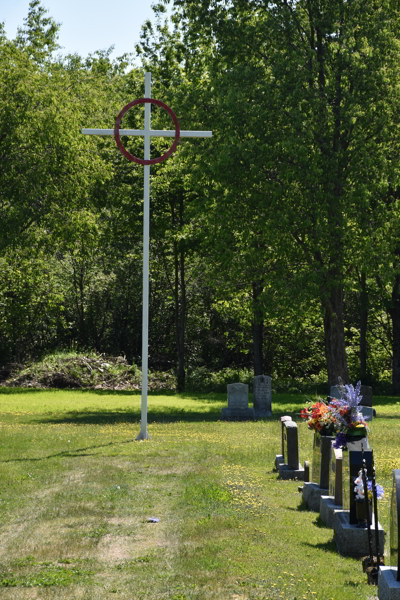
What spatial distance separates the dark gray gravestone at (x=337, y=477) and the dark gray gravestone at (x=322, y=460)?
60 cm

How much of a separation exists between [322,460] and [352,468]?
1.96 metres

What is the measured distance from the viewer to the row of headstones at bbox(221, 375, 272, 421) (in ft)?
84.7

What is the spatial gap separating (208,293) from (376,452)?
2962 cm

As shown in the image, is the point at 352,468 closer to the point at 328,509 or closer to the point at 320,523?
the point at 328,509

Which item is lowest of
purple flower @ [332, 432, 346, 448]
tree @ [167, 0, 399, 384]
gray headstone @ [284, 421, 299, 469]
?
gray headstone @ [284, 421, 299, 469]

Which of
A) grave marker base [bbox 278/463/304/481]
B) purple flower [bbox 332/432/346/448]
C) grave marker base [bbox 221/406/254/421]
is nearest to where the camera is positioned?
purple flower [bbox 332/432/346/448]

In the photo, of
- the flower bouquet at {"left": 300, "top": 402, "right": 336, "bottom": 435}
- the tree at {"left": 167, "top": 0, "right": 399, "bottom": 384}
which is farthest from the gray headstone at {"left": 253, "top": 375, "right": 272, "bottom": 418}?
the flower bouquet at {"left": 300, "top": 402, "right": 336, "bottom": 435}

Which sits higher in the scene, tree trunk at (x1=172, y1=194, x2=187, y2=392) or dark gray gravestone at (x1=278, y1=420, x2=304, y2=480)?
tree trunk at (x1=172, y1=194, x2=187, y2=392)

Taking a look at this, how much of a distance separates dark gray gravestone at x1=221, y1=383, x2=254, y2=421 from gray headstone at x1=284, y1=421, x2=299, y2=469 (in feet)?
38.6

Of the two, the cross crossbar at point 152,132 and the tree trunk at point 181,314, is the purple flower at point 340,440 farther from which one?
the tree trunk at point 181,314

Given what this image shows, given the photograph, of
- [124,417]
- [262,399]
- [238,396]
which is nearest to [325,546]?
[238,396]

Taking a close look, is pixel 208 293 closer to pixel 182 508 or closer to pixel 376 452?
pixel 376 452

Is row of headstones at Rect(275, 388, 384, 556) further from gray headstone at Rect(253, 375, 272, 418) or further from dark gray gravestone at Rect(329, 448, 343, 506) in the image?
gray headstone at Rect(253, 375, 272, 418)

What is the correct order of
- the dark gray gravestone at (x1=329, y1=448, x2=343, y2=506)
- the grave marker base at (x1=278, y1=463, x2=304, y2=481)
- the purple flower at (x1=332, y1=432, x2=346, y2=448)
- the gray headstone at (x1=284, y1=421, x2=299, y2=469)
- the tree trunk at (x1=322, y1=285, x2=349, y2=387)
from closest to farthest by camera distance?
the purple flower at (x1=332, y1=432, x2=346, y2=448), the dark gray gravestone at (x1=329, y1=448, x2=343, y2=506), the gray headstone at (x1=284, y1=421, x2=299, y2=469), the grave marker base at (x1=278, y1=463, x2=304, y2=481), the tree trunk at (x1=322, y1=285, x2=349, y2=387)
